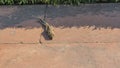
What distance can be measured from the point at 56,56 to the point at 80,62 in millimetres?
362

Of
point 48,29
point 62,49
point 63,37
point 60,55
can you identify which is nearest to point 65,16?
point 48,29

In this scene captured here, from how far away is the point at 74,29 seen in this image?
4887 mm

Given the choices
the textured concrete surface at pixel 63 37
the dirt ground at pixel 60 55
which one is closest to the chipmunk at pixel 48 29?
the textured concrete surface at pixel 63 37

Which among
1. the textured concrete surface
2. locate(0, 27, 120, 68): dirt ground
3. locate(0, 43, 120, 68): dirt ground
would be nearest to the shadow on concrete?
the textured concrete surface

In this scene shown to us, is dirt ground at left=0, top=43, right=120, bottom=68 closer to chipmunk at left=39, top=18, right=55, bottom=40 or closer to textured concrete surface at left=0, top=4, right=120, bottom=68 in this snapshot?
textured concrete surface at left=0, top=4, right=120, bottom=68

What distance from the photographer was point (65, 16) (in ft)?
17.1

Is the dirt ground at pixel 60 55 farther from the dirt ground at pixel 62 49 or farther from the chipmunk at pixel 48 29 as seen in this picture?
the chipmunk at pixel 48 29

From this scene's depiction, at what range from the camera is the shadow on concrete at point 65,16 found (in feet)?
16.5

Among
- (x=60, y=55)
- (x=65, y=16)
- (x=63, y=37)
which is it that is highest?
(x=65, y=16)

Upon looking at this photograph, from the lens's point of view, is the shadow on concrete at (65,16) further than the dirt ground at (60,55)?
Yes

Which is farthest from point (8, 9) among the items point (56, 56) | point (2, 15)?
point (56, 56)

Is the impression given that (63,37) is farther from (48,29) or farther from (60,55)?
(60,55)

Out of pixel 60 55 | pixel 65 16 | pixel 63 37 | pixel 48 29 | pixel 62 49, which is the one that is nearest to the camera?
pixel 60 55

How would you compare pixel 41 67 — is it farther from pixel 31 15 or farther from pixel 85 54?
pixel 31 15
